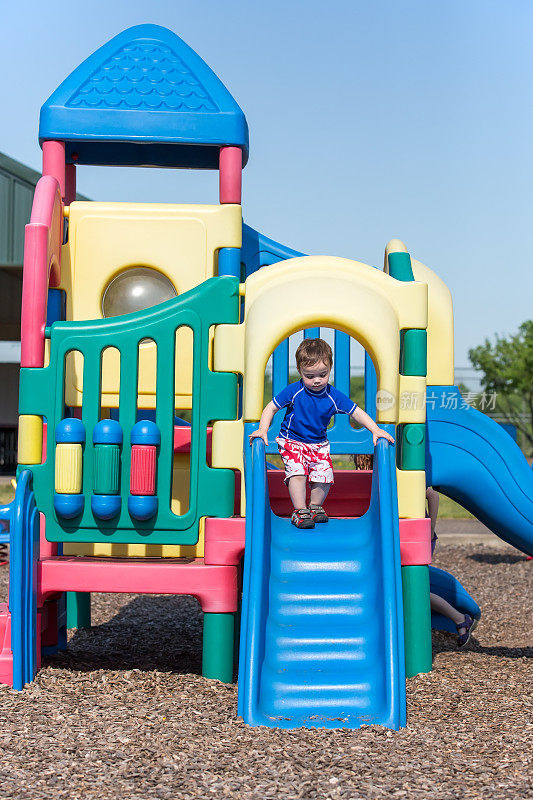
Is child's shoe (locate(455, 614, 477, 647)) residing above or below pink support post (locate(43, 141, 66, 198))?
below

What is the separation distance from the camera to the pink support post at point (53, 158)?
5.53m

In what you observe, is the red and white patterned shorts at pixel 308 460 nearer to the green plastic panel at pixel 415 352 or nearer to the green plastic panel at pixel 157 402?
the green plastic panel at pixel 157 402

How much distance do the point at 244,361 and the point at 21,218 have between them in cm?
1742

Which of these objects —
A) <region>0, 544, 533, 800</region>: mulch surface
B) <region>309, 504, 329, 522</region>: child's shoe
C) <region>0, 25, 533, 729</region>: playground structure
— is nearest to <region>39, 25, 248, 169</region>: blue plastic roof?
<region>0, 25, 533, 729</region>: playground structure

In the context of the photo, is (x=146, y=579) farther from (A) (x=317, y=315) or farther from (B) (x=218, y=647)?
(A) (x=317, y=315)

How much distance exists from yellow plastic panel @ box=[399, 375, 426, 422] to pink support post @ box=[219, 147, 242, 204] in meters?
1.71

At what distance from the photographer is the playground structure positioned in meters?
3.98

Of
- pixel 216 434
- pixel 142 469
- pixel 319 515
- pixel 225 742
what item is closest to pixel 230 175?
pixel 216 434

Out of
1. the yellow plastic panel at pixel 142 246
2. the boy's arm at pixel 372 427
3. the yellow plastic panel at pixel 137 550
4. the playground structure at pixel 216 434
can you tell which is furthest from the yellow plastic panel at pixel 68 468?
the boy's arm at pixel 372 427

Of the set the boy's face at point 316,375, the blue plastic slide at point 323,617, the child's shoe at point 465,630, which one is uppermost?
the boy's face at point 316,375

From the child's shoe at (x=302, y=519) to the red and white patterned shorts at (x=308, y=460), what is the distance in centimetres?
22

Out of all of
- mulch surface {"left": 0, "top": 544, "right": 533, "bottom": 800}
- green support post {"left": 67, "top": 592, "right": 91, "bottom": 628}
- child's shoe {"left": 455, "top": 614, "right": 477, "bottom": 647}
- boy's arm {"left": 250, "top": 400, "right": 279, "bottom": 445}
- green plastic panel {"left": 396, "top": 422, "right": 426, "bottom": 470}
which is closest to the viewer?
mulch surface {"left": 0, "top": 544, "right": 533, "bottom": 800}

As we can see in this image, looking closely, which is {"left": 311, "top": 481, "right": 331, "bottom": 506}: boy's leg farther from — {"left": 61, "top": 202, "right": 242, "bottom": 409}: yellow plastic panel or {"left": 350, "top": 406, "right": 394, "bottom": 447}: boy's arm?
{"left": 61, "top": 202, "right": 242, "bottom": 409}: yellow plastic panel

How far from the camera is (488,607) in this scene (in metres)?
7.84
